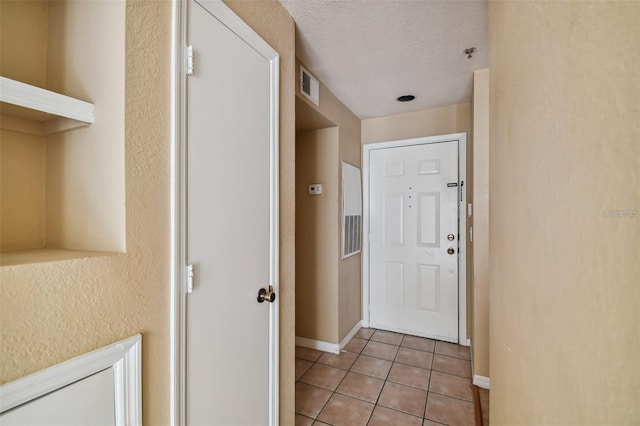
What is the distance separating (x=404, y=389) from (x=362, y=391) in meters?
0.32

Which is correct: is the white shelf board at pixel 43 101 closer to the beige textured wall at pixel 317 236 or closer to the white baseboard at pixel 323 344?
the beige textured wall at pixel 317 236

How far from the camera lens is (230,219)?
3.73 feet

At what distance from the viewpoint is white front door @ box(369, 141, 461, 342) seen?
2822 mm

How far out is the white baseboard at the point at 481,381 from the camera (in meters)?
2.10

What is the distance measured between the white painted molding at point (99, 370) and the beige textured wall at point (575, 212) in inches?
37.7

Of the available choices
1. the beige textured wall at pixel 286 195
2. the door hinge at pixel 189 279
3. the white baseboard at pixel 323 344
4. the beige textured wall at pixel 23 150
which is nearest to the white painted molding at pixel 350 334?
the white baseboard at pixel 323 344

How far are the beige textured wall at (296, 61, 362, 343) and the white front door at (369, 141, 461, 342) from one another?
23 centimetres

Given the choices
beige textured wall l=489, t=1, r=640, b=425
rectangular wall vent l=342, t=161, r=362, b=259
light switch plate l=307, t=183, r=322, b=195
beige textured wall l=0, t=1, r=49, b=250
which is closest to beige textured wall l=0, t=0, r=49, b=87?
beige textured wall l=0, t=1, r=49, b=250

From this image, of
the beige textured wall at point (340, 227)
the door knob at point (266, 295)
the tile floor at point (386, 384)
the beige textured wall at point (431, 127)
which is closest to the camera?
the door knob at point (266, 295)

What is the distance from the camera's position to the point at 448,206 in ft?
9.23

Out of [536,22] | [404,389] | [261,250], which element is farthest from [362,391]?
[536,22]

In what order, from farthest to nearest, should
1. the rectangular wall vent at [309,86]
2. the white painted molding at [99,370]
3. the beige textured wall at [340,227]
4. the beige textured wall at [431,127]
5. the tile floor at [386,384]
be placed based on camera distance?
the beige textured wall at [431,127]
the beige textured wall at [340,227]
the rectangular wall vent at [309,86]
the tile floor at [386,384]
the white painted molding at [99,370]

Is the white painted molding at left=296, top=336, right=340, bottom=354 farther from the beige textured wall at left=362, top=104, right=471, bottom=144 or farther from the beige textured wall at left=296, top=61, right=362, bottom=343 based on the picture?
the beige textured wall at left=362, top=104, right=471, bottom=144

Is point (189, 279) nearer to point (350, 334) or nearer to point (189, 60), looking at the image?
point (189, 60)
